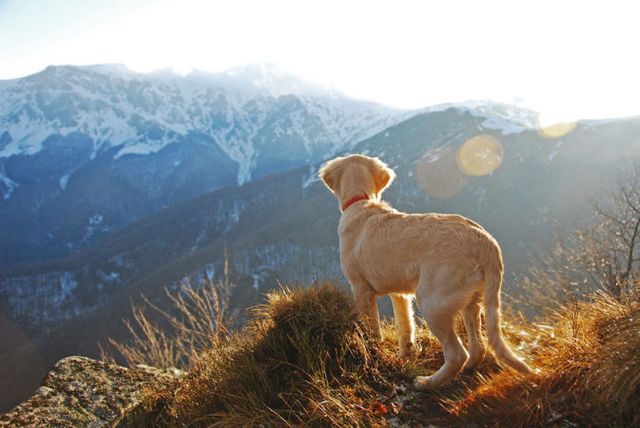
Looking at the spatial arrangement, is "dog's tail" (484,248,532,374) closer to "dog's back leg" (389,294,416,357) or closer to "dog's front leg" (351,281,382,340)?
"dog's back leg" (389,294,416,357)

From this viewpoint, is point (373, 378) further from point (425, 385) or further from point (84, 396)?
point (84, 396)

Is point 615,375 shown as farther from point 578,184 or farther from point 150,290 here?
point 578,184

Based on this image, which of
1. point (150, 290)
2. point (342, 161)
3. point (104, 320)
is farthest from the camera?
point (150, 290)

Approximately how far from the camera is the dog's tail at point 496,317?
3.22 meters

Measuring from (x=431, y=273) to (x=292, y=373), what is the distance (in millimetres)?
1529

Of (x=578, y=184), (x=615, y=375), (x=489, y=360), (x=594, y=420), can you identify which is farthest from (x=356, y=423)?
(x=578, y=184)

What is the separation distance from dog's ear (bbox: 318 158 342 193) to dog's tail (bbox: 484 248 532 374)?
263cm

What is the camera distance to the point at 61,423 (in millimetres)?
3701

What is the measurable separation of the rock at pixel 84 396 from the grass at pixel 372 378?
0.41m

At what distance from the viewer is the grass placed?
2.64 m

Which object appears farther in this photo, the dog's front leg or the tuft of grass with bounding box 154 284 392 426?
the dog's front leg

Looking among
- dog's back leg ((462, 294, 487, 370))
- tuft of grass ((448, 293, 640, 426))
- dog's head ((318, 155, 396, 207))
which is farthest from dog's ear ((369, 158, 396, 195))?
→ tuft of grass ((448, 293, 640, 426))

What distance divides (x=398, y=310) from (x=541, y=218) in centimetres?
20459

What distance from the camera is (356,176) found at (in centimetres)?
542
